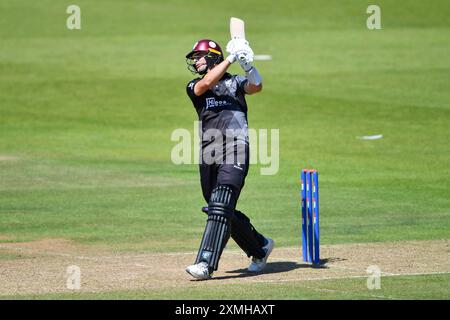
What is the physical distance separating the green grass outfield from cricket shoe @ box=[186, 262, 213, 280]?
0.45m

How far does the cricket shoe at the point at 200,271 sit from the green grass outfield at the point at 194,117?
0.45 meters

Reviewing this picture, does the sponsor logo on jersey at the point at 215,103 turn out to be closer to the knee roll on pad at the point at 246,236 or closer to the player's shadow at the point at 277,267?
the knee roll on pad at the point at 246,236

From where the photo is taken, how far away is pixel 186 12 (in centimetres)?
4156

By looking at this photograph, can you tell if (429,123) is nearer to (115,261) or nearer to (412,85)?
(412,85)

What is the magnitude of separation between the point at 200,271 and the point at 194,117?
1747 centimetres

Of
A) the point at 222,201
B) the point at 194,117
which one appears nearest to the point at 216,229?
the point at 222,201

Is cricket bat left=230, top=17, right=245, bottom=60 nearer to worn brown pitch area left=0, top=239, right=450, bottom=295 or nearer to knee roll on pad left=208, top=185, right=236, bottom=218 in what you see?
knee roll on pad left=208, top=185, right=236, bottom=218

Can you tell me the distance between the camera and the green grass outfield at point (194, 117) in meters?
15.2

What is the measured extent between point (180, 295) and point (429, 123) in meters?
16.9

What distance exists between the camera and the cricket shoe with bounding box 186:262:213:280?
1051 cm

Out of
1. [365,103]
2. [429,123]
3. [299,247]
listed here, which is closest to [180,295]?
[299,247]

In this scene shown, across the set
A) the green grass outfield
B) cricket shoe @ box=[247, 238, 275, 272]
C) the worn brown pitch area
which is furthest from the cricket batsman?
the green grass outfield

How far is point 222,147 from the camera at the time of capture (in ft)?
35.8

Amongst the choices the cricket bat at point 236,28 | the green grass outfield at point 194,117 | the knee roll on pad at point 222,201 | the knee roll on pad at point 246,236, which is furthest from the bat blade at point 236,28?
the green grass outfield at point 194,117
